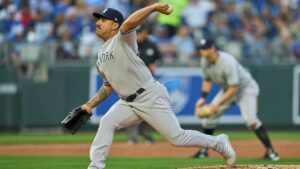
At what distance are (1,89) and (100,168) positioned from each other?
31.8 ft

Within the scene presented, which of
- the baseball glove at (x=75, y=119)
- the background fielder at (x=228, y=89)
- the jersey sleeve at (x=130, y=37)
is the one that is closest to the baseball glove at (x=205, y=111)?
the background fielder at (x=228, y=89)

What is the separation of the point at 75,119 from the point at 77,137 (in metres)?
8.05

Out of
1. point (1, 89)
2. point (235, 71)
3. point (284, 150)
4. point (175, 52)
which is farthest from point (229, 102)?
point (1, 89)

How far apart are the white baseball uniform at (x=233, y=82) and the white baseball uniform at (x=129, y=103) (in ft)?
11.2

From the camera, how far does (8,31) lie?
17875 mm

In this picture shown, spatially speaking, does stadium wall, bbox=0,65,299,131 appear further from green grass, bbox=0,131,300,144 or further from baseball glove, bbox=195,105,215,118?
baseball glove, bbox=195,105,215,118

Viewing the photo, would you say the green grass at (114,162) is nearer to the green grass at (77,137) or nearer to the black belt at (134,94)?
the black belt at (134,94)

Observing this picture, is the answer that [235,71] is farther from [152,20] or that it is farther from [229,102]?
[152,20]

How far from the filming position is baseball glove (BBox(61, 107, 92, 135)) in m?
8.75

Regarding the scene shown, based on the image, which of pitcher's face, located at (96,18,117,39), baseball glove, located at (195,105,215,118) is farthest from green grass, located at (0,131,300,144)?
pitcher's face, located at (96,18,117,39)

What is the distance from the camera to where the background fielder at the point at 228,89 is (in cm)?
1173

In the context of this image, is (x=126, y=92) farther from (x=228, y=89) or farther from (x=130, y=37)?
(x=228, y=89)

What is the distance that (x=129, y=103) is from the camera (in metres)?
8.47

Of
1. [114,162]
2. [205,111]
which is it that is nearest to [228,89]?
[205,111]
